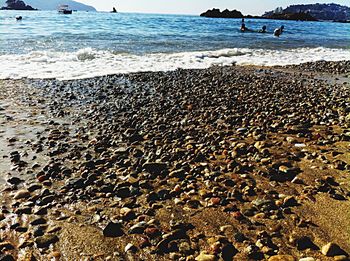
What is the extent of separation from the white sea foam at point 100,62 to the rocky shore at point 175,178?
4.71 metres

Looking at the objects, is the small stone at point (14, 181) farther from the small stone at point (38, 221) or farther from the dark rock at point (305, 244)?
the dark rock at point (305, 244)

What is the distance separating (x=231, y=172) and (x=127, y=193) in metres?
1.65

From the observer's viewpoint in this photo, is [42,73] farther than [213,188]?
Yes

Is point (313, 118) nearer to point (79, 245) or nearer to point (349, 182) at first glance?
point (349, 182)

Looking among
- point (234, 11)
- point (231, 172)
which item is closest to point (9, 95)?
point (231, 172)

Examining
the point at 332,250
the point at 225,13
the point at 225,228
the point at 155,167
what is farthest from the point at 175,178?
the point at 225,13

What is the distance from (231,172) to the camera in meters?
5.22

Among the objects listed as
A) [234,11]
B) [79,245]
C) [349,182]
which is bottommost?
[79,245]

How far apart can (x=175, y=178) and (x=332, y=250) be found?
7.84 feet

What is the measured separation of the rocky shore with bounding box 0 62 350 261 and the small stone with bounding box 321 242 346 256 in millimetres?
11

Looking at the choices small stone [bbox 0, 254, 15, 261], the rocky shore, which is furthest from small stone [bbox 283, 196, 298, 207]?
small stone [bbox 0, 254, 15, 261]

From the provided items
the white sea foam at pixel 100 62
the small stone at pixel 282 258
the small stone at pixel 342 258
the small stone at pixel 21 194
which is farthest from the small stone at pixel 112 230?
the white sea foam at pixel 100 62

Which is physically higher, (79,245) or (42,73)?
(42,73)

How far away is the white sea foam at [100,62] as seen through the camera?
1422cm
